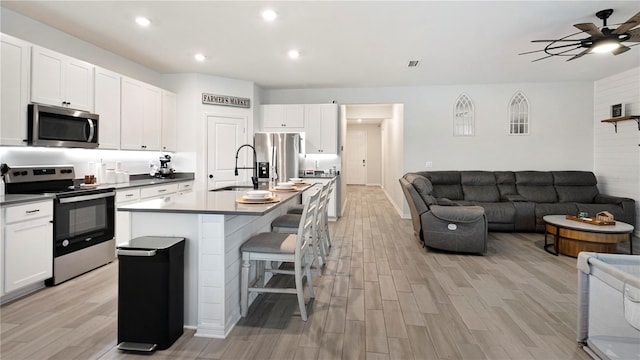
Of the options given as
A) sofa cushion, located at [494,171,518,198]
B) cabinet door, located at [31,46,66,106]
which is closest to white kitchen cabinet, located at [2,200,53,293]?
cabinet door, located at [31,46,66,106]

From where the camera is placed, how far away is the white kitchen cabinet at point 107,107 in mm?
3912

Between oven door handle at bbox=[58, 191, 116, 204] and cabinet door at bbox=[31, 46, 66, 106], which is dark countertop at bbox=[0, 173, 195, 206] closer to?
oven door handle at bbox=[58, 191, 116, 204]

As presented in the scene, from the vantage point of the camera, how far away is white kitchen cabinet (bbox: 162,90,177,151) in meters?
5.22

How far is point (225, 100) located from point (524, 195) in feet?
18.4

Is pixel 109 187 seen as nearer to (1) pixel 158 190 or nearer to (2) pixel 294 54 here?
(1) pixel 158 190

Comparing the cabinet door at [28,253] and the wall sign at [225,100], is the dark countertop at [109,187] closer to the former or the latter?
the cabinet door at [28,253]

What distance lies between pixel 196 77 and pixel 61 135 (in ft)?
8.57

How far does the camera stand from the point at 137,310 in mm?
2021

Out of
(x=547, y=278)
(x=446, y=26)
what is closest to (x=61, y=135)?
(x=446, y=26)

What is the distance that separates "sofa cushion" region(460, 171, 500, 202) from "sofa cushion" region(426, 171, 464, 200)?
0.10 meters

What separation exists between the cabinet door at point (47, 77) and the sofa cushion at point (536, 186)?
6845mm

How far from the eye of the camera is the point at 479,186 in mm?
5906

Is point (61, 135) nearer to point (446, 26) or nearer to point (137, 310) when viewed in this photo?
point (137, 310)

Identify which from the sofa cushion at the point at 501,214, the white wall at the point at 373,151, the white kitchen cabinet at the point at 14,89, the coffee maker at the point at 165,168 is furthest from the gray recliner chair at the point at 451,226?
the white wall at the point at 373,151
